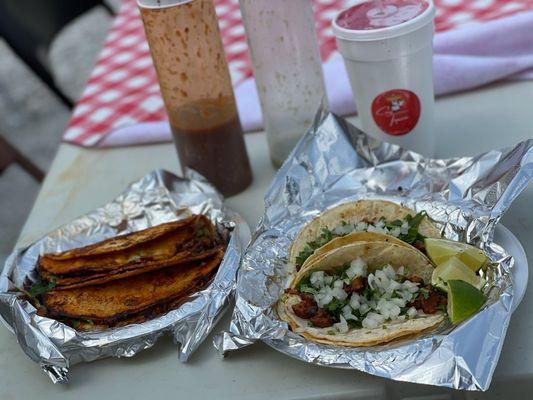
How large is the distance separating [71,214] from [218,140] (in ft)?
Answer: 1.13

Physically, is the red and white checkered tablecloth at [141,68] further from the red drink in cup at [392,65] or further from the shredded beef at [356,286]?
the shredded beef at [356,286]

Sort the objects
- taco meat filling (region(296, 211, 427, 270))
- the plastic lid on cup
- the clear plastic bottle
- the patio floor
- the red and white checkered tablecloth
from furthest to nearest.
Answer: the patio floor, the red and white checkered tablecloth, the clear plastic bottle, the plastic lid on cup, taco meat filling (region(296, 211, 427, 270))

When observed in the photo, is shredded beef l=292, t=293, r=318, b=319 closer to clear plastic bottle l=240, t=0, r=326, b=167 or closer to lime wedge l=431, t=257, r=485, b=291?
lime wedge l=431, t=257, r=485, b=291

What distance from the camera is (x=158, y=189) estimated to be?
53.9 inches

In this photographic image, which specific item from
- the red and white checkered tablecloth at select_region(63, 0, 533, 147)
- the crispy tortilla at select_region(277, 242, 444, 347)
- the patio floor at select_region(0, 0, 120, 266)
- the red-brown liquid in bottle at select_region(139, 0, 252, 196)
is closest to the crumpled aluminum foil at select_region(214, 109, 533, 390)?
the crispy tortilla at select_region(277, 242, 444, 347)

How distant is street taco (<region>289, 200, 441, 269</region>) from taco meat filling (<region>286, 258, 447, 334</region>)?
0.14 feet

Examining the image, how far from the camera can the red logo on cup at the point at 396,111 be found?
4.11ft

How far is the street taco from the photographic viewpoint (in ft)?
3.45

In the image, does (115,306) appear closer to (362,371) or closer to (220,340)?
(220,340)

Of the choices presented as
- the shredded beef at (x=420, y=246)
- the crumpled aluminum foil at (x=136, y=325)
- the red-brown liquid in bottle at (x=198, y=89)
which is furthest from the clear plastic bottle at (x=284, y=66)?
the shredded beef at (x=420, y=246)

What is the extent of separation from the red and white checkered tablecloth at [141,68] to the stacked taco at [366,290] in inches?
31.6

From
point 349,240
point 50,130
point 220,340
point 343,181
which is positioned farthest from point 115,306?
point 50,130

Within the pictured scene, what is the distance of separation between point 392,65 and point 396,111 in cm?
9

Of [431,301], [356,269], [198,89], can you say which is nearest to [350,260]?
[356,269]
